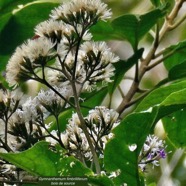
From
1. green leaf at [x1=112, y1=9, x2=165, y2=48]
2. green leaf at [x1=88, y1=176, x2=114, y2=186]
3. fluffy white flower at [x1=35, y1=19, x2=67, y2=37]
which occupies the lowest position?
green leaf at [x1=88, y1=176, x2=114, y2=186]

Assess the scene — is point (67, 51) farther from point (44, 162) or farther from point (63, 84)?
point (44, 162)

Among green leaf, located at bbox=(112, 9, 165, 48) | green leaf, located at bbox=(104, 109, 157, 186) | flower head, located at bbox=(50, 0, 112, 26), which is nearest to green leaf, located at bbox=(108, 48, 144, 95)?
green leaf, located at bbox=(112, 9, 165, 48)

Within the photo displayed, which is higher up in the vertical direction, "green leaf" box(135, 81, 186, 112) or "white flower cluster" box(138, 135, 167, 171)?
"green leaf" box(135, 81, 186, 112)

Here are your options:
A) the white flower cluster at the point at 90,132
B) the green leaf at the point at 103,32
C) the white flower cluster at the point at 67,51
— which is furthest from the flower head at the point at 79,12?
the green leaf at the point at 103,32

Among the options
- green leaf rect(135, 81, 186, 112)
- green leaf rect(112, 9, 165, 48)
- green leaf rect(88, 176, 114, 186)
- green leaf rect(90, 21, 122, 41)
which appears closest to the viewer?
green leaf rect(88, 176, 114, 186)

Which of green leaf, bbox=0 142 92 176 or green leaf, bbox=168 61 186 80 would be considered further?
green leaf, bbox=168 61 186 80

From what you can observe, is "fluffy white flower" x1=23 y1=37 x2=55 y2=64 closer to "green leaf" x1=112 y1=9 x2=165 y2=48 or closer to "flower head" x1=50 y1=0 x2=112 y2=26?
"flower head" x1=50 y1=0 x2=112 y2=26

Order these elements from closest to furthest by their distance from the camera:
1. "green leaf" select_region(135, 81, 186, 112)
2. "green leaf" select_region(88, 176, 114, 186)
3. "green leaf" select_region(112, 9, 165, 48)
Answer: "green leaf" select_region(88, 176, 114, 186), "green leaf" select_region(135, 81, 186, 112), "green leaf" select_region(112, 9, 165, 48)
